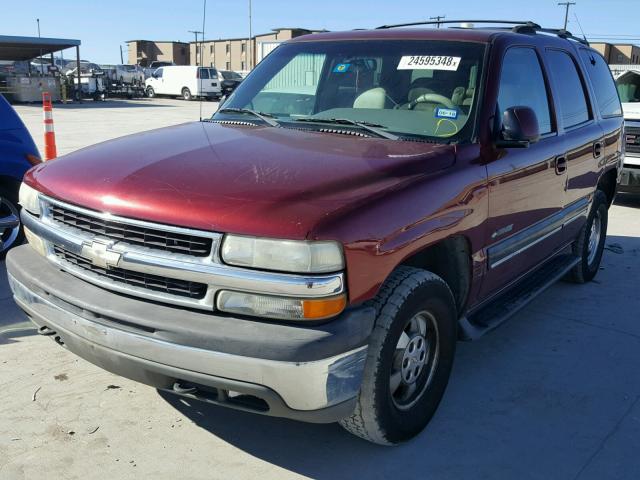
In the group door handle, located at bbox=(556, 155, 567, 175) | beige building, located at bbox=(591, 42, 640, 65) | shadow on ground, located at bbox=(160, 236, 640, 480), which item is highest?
beige building, located at bbox=(591, 42, 640, 65)

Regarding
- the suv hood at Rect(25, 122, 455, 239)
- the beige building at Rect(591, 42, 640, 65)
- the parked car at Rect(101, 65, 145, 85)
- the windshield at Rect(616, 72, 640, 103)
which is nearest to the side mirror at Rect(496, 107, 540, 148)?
the suv hood at Rect(25, 122, 455, 239)

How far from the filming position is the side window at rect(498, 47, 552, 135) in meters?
3.71

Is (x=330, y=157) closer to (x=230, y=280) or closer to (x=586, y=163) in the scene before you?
(x=230, y=280)

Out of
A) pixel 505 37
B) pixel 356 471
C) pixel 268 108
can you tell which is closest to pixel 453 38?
pixel 505 37

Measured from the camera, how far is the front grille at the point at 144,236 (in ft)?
8.09

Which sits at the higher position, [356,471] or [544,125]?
[544,125]

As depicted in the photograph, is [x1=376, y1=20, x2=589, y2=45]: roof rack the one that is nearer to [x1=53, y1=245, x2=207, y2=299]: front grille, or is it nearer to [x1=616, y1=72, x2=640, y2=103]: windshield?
[x1=53, y1=245, x2=207, y2=299]: front grille

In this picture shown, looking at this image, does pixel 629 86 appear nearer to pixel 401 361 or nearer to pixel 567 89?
pixel 567 89

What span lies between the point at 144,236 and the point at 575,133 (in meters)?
3.27

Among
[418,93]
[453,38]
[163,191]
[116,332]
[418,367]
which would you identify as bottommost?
[418,367]

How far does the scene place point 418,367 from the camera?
3096 millimetres

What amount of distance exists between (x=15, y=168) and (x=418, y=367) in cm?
427

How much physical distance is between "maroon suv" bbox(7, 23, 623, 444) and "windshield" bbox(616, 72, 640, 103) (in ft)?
23.5

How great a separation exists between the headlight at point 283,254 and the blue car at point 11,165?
160 inches
